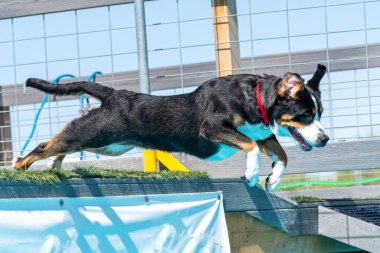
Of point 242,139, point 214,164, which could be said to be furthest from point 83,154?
point 242,139

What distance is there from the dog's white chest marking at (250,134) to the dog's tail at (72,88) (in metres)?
0.73

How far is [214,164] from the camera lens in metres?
5.40

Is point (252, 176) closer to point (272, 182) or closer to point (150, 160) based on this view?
point (272, 182)

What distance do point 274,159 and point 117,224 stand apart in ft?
4.02

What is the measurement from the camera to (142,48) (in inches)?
199

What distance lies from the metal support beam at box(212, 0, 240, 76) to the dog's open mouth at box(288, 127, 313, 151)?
925 mm

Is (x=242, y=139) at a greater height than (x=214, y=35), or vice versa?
(x=214, y=35)

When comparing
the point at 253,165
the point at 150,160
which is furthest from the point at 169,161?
the point at 253,165

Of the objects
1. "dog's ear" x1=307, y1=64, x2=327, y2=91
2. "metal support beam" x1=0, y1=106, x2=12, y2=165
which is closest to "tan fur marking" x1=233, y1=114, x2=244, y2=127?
"dog's ear" x1=307, y1=64, x2=327, y2=91

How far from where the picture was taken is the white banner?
3461mm

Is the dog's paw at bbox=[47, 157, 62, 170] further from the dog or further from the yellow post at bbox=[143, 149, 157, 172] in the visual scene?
the yellow post at bbox=[143, 149, 157, 172]

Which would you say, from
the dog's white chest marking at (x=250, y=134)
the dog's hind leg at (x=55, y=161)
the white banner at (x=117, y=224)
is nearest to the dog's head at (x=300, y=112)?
the dog's white chest marking at (x=250, y=134)

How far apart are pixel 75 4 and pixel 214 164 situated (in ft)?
5.05

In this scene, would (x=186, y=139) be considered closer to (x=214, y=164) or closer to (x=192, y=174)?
(x=192, y=174)
